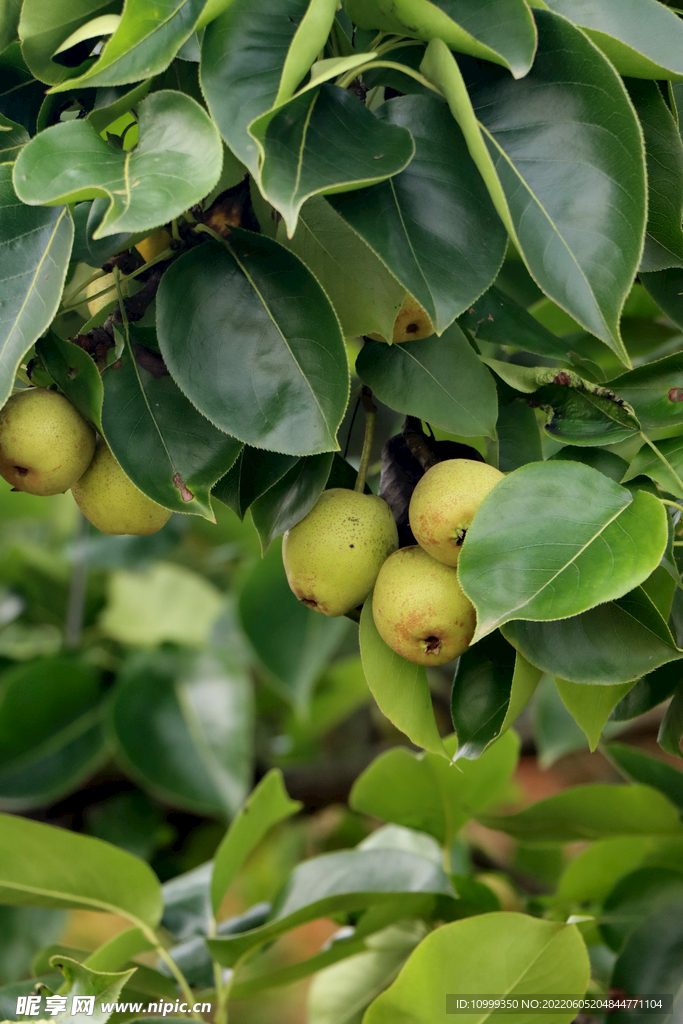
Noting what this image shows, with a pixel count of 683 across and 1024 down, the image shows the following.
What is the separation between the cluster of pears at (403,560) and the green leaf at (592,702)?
0.23ft

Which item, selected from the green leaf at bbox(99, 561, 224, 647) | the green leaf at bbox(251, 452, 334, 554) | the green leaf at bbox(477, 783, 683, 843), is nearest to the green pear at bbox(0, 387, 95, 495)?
the green leaf at bbox(251, 452, 334, 554)

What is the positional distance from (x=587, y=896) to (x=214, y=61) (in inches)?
31.4

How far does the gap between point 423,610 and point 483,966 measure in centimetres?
24

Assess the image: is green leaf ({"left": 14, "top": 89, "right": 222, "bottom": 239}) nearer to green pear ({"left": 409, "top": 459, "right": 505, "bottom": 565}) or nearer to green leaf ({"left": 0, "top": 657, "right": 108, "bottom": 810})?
green pear ({"left": 409, "top": 459, "right": 505, "bottom": 565})

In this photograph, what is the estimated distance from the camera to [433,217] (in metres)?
0.41

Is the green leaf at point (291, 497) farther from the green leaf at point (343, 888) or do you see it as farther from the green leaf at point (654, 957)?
the green leaf at point (654, 957)

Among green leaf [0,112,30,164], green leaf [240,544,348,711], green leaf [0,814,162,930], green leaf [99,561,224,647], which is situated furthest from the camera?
green leaf [99,561,224,647]

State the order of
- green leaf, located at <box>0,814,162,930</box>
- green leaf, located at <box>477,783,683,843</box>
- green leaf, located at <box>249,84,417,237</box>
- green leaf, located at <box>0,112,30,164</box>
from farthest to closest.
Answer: green leaf, located at <box>477,783,683,843</box> < green leaf, located at <box>0,814,162,930</box> < green leaf, located at <box>0,112,30,164</box> < green leaf, located at <box>249,84,417,237</box>

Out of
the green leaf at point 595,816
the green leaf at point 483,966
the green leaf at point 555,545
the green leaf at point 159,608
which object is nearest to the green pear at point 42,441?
the green leaf at point 555,545

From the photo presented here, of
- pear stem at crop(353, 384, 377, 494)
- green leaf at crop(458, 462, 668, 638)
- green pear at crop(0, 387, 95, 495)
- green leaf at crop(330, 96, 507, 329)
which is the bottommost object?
pear stem at crop(353, 384, 377, 494)

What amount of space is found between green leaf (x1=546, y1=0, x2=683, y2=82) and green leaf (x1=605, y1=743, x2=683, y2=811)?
0.57 meters

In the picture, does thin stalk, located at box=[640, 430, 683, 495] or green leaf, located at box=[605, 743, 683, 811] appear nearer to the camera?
thin stalk, located at box=[640, 430, 683, 495]

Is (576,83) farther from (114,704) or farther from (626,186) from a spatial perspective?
(114,704)

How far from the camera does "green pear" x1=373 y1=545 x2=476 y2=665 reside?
43 cm
